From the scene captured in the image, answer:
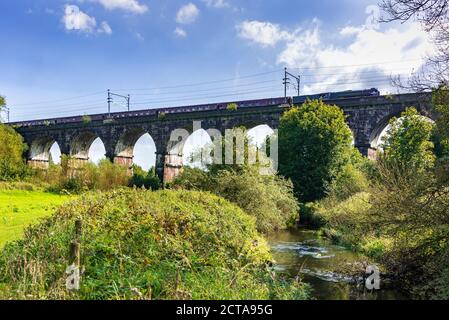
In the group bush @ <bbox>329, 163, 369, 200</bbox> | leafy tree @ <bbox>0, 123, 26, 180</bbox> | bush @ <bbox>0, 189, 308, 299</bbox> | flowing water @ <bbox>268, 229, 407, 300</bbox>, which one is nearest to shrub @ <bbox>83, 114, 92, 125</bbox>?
leafy tree @ <bbox>0, 123, 26, 180</bbox>

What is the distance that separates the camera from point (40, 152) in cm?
4725

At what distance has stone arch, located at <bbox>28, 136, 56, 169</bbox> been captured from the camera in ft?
150

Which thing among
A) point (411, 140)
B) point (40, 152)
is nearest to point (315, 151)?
point (411, 140)

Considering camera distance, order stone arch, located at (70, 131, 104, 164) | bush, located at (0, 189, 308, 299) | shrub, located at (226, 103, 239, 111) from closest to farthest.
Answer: bush, located at (0, 189, 308, 299) → shrub, located at (226, 103, 239, 111) → stone arch, located at (70, 131, 104, 164)

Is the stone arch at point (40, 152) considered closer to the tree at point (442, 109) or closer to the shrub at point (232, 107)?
the shrub at point (232, 107)

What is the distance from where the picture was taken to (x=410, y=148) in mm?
20969

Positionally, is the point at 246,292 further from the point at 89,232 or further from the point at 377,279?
the point at 377,279

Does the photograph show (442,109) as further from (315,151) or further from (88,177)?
(88,177)

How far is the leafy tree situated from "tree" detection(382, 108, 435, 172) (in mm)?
26690

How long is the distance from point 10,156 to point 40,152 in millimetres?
10890

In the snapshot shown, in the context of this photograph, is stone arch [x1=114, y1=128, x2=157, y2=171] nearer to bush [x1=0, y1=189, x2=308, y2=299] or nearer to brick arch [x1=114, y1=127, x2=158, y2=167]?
brick arch [x1=114, y1=127, x2=158, y2=167]

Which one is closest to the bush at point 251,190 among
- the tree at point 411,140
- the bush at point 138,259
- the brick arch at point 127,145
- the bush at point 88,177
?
the tree at point 411,140

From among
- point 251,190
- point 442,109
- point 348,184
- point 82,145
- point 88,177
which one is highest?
point 82,145

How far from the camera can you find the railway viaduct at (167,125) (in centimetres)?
2605
